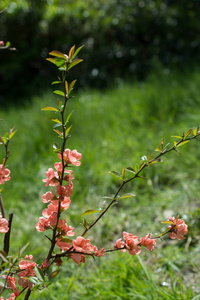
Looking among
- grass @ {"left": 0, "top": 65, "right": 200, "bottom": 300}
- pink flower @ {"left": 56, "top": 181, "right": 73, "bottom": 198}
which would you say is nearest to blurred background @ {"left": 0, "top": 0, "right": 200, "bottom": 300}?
grass @ {"left": 0, "top": 65, "right": 200, "bottom": 300}

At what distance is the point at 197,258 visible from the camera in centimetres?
187

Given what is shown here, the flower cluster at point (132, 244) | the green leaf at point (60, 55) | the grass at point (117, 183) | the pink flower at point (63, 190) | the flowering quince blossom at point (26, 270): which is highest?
the green leaf at point (60, 55)

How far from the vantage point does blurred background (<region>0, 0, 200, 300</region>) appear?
1867 mm

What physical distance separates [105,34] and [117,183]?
344cm

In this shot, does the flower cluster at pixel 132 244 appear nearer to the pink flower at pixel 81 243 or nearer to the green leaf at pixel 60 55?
the pink flower at pixel 81 243

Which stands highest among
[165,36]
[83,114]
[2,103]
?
[165,36]

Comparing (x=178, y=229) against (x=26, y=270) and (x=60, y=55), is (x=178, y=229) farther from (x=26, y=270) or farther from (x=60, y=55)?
(x=60, y=55)

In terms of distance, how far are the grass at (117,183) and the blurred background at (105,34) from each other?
3.10ft

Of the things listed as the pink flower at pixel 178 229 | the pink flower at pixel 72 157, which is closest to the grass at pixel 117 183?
the pink flower at pixel 178 229

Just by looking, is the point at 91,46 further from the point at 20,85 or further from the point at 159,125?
the point at 159,125

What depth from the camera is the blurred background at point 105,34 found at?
209 inches

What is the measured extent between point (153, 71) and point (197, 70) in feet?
2.49

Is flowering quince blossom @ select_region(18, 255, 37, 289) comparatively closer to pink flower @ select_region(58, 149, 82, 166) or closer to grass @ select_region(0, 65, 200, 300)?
pink flower @ select_region(58, 149, 82, 166)

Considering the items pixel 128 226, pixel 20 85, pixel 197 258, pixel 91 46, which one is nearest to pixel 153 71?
pixel 91 46
